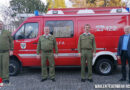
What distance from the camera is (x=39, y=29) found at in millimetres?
5289

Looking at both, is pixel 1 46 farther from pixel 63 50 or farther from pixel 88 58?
pixel 88 58

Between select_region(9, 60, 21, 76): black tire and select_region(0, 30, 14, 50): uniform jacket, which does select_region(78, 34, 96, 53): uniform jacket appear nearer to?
select_region(0, 30, 14, 50): uniform jacket

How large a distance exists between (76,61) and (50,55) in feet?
3.64

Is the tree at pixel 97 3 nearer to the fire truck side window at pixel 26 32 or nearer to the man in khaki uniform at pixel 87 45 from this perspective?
the fire truck side window at pixel 26 32

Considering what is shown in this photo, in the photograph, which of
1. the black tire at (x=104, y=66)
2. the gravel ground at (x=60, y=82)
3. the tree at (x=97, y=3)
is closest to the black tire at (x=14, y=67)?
the gravel ground at (x=60, y=82)

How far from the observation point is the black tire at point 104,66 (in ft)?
17.7

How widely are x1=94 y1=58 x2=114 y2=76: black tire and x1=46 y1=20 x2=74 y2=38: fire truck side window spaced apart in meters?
1.54

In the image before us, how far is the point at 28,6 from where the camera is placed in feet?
44.5

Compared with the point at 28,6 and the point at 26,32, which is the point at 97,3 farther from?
the point at 26,32

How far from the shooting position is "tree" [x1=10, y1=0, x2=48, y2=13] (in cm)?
1352

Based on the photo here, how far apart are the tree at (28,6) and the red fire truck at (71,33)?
8.67 meters

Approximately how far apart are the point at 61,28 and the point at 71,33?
1.38 feet

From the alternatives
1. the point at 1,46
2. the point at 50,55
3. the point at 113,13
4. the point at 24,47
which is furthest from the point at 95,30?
the point at 1,46

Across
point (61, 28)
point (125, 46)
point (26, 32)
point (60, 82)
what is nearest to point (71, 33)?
point (61, 28)
